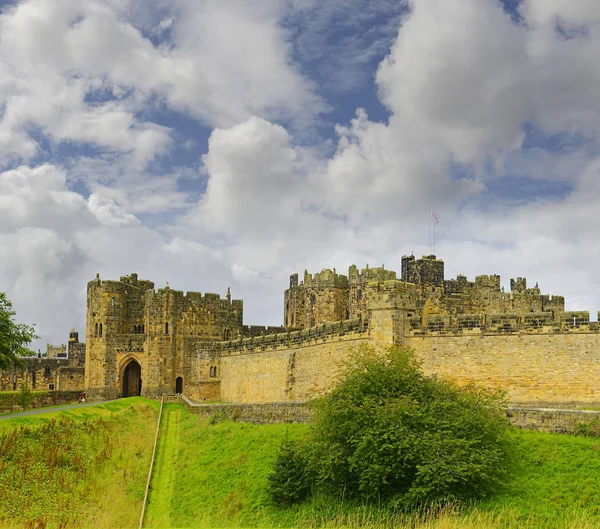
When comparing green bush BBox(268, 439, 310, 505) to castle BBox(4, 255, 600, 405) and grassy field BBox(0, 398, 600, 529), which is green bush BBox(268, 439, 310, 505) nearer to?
grassy field BBox(0, 398, 600, 529)

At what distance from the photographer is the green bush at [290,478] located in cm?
2770

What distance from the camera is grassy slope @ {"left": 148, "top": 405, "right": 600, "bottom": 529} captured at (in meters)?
21.9

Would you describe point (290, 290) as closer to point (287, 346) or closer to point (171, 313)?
point (171, 313)

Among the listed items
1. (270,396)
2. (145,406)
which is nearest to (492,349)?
(270,396)

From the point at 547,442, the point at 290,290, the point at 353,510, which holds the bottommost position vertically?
the point at 353,510

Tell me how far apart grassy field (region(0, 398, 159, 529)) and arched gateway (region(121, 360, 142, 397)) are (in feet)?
49.6

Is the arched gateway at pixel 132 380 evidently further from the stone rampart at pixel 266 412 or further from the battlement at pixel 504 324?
the battlement at pixel 504 324

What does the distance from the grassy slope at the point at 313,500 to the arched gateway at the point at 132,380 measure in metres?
18.2

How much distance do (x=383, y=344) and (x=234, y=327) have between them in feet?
79.2

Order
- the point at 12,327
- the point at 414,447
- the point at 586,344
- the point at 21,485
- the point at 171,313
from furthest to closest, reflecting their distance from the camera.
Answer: the point at 171,313 → the point at 12,327 → the point at 586,344 → the point at 21,485 → the point at 414,447

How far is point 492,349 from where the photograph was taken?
110ft

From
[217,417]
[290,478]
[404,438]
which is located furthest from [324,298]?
[404,438]

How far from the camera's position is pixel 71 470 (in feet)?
105

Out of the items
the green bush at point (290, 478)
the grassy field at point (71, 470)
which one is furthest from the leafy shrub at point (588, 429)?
the grassy field at point (71, 470)
